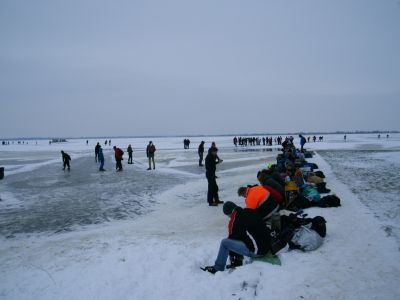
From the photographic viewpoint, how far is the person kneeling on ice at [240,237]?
4707 millimetres

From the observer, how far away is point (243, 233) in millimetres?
4801

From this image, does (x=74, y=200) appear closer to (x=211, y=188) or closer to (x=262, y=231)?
(x=211, y=188)

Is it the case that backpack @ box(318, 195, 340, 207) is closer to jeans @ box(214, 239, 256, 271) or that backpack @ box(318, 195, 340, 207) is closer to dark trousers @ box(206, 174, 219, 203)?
dark trousers @ box(206, 174, 219, 203)

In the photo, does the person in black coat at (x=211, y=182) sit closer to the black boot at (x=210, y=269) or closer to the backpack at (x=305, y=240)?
the backpack at (x=305, y=240)

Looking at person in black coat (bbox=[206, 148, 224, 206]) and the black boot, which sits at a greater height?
person in black coat (bbox=[206, 148, 224, 206])

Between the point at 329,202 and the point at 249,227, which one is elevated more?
the point at 249,227

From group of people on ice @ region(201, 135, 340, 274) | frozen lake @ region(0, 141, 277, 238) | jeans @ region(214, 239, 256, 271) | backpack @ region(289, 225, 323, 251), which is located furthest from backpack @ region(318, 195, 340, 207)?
jeans @ region(214, 239, 256, 271)

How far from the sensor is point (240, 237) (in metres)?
4.80

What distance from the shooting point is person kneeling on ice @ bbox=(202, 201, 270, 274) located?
4.71 m

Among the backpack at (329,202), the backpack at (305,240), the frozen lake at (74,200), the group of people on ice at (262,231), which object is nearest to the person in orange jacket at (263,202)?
the group of people on ice at (262,231)

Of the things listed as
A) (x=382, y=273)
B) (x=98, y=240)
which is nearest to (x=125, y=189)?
(x=98, y=240)

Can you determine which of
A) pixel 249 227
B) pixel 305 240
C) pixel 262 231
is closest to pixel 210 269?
pixel 249 227

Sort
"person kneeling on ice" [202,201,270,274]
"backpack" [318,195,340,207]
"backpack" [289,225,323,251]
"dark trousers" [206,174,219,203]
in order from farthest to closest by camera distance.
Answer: "dark trousers" [206,174,219,203]
"backpack" [318,195,340,207]
"backpack" [289,225,323,251]
"person kneeling on ice" [202,201,270,274]

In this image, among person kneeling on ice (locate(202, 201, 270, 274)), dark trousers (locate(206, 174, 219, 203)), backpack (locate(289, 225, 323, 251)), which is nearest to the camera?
person kneeling on ice (locate(202, 201, 270, 274))
